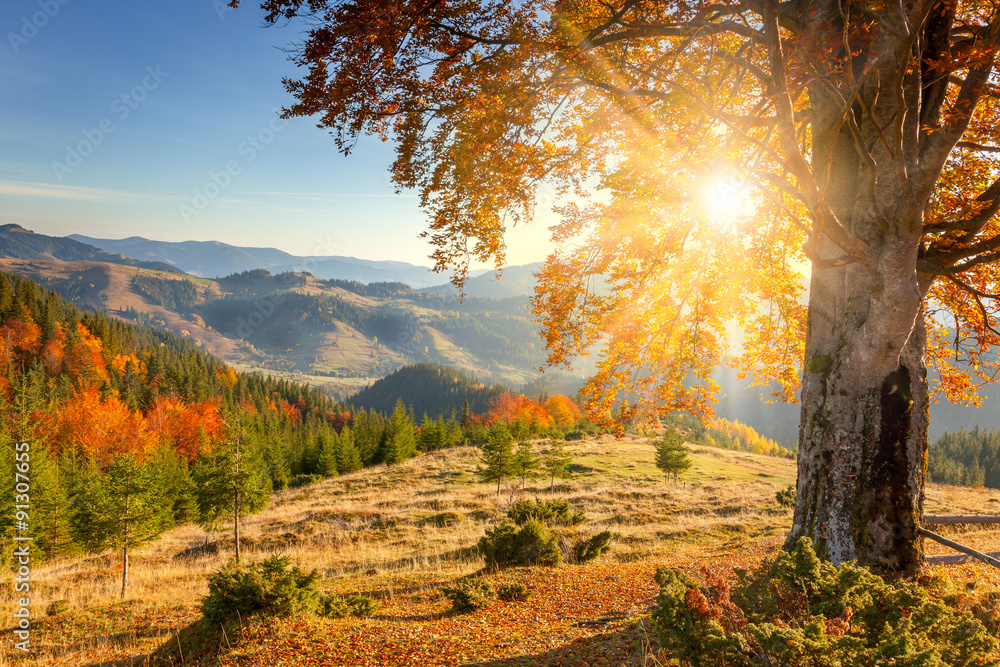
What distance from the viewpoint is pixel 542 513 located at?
17797 mm

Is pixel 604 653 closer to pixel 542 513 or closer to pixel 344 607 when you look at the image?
pixel 344 607

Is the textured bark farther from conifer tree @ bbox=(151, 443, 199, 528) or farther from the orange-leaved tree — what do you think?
the orange-leaved tree

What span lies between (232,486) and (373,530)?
8023 millimetres

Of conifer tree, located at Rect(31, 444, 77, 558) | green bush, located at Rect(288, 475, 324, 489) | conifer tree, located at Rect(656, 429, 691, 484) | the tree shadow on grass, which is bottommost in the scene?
green bush, located at Rect(288, 475, 324, 489)

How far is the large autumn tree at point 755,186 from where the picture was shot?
497 centimetres

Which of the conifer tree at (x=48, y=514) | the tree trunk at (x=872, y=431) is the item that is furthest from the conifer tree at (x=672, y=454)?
the conifer tree at (x=48, y=514)

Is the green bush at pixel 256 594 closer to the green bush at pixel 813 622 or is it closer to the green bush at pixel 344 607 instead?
the green bush at pixel 344 607

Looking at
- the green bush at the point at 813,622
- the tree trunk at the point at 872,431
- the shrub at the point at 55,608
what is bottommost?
the shrub at the point at 55,608

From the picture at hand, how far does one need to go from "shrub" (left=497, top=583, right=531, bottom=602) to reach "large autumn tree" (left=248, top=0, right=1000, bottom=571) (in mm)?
4561

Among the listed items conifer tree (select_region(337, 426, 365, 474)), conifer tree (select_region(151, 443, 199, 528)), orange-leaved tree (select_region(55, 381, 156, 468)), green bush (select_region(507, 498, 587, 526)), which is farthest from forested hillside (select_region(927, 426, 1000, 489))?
orange-leaved tree (select_region(55, 381, 156, 468))

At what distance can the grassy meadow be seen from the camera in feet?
20.9

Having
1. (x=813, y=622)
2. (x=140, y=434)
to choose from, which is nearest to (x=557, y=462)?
(x=813, y=622)

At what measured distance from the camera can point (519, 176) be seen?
23.4ft

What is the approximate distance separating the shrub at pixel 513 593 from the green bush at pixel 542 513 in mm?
6158
